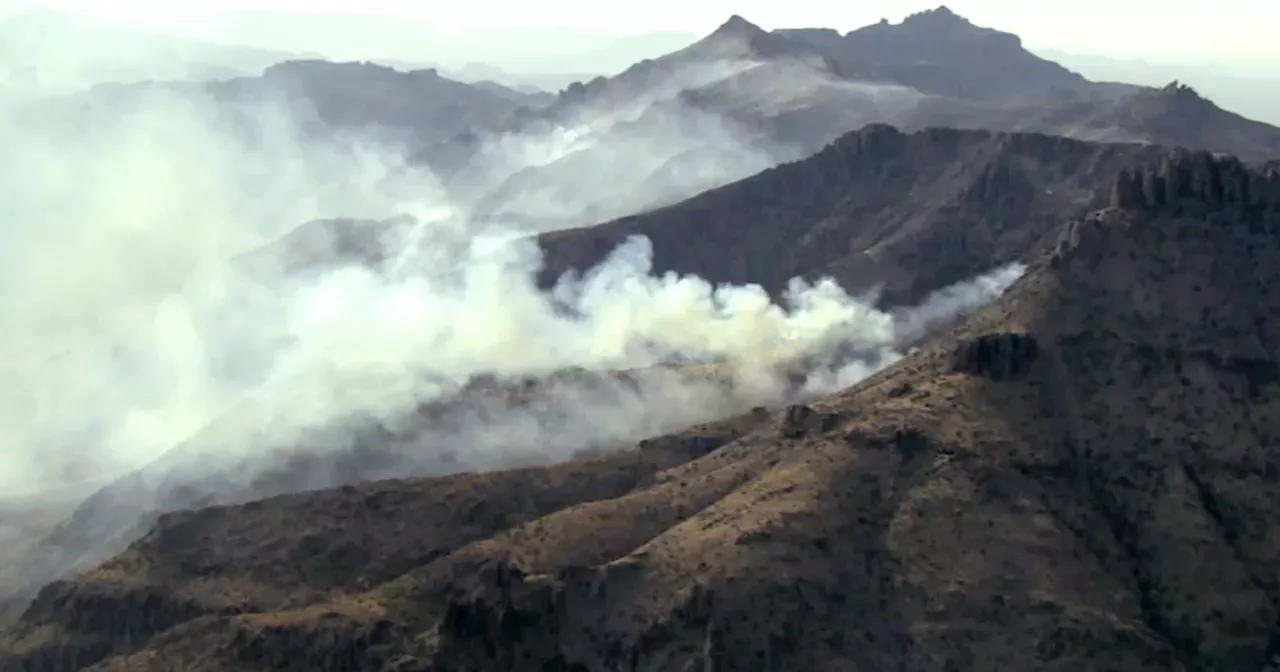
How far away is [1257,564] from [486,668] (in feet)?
306

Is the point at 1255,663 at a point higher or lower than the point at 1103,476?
lower

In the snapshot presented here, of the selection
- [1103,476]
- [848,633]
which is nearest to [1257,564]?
[1103,476]

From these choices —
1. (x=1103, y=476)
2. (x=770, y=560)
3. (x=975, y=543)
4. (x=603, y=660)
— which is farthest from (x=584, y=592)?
(x=1103, y=476)

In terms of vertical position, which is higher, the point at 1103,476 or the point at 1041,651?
the point at 1103,476

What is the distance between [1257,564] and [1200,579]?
357 inches

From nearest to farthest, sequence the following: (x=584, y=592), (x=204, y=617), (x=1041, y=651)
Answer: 1. (x=1041, y=651)
2. (x=584, y=592)
3. (x=204, y=617)

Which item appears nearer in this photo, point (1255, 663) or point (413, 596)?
point (1255, 663)

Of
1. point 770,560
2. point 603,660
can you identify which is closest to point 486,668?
point 603,660

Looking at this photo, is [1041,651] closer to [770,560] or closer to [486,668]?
[770,560]

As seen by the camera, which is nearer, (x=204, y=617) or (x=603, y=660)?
(x=603, y=660)

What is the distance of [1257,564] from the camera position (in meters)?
186

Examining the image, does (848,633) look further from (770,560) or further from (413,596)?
(413,596)

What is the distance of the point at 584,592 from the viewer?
181 m

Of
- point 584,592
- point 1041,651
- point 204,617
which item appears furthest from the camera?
point 204,617
